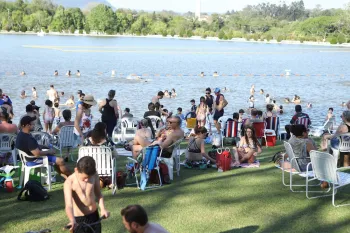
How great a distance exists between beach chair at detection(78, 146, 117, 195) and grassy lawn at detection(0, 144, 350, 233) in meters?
0.34

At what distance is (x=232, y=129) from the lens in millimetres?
13047

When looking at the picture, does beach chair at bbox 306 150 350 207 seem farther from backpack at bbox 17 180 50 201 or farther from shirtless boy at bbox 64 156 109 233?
backpack at bbox 17 180 50 201

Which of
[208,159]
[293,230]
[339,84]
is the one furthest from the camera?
[339,84]

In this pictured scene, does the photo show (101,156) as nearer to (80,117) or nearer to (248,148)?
(80,117)

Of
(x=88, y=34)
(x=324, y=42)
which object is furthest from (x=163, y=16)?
(x=324, y=42)

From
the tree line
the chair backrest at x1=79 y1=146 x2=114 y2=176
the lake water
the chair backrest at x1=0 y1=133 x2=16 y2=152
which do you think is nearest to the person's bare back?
the chair backrest at x1=79 y1=146 x2=114 y2=176

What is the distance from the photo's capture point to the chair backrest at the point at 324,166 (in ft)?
24.0

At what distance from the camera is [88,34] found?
156 meters

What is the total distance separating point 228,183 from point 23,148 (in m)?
3.32

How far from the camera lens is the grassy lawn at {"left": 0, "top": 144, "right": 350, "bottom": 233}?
6.72 metres

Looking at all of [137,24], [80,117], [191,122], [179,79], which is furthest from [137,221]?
[137,24]

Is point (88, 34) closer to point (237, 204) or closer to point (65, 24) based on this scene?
point (65, 24)

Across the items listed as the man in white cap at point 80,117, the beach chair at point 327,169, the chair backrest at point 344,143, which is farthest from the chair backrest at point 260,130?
the beach chair at point 327,169

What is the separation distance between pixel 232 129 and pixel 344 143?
12.5ft
